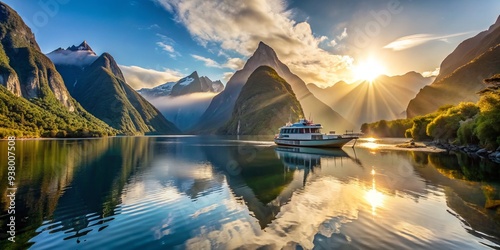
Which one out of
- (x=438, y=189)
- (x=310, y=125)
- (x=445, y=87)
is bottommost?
(x=438, y=189)

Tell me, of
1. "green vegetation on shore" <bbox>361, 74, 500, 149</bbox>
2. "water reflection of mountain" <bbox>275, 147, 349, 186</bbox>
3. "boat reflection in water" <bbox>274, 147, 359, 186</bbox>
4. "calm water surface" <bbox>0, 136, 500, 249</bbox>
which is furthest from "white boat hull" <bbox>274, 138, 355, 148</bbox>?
"calm water surface" <bbox>0, 136, 500, 249</bbox>

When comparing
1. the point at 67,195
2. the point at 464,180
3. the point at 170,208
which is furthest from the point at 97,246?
the point at 464,180

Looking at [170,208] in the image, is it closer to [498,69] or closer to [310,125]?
[310,125]

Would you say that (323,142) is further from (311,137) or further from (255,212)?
(255,212)

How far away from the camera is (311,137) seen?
7906 centimetres

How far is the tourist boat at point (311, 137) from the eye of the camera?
75.4 m

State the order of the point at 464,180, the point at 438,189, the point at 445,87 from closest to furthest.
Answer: the point at 438,189
the point at 464,180
the point at 445,87

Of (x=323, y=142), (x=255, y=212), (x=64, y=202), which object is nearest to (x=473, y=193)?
(x=255, y=212)

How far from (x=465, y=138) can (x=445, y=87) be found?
6152 inches

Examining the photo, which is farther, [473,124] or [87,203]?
[473,124]

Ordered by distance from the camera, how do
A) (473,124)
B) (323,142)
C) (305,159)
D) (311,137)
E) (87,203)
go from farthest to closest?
(311,137) < (323,142) < (473,124) < (305,159) < (87,203)

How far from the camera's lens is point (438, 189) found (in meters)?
25.2

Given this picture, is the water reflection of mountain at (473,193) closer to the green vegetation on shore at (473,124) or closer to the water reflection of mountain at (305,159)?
the water reflection of mountain at (305,159)

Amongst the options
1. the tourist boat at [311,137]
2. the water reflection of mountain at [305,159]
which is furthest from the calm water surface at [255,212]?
the tourist boat at [311,137]
